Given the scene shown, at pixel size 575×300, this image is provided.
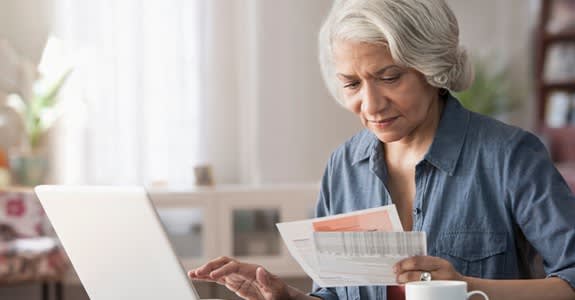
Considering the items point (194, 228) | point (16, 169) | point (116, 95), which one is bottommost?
point (194, 228)

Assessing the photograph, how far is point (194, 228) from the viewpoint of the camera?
5.12m

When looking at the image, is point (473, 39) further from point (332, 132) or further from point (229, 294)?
point (229, 294)

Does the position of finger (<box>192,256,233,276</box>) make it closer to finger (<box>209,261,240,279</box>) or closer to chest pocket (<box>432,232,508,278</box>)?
finger (<box>209,261,240,279</box>)

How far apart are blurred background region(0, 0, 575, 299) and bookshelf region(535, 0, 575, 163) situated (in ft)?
0.05

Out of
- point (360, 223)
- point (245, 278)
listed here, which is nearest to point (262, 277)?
point (245, 278)

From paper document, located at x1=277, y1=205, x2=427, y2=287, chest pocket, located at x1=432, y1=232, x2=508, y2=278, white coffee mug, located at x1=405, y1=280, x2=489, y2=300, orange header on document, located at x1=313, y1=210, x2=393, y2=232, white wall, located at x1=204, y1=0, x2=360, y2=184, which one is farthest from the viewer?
white wall, located at x1=204, y1=0, x2=360, y2=184

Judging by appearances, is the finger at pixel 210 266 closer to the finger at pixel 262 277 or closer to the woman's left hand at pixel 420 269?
the finger at pixel 262 277

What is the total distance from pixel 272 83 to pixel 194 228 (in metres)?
0.95

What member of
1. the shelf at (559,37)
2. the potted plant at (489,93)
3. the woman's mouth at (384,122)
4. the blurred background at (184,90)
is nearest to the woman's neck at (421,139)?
the woman's mouth at (384,122)

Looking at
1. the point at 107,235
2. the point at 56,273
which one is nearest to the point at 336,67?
the point at 107,235

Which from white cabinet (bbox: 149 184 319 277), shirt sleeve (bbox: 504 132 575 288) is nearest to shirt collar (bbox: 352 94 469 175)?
shirt sleeve (bbox: 504 132 575 288)

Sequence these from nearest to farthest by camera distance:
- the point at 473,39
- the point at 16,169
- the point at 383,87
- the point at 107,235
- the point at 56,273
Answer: the point at 107,235 → the point at 383,87 → the point at 56,273 → the point at 16,169 → the point at 473,39

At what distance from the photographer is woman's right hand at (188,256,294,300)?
1560 millimetres

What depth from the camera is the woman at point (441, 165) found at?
1529 millimetres
